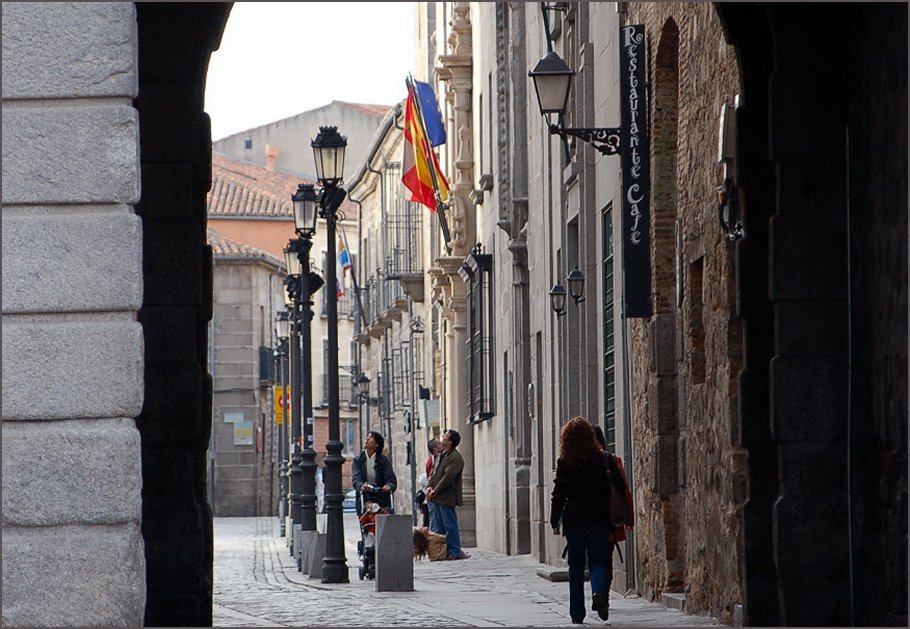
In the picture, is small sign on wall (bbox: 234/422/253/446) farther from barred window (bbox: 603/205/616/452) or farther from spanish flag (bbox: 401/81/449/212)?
barred window (bbox: 603/205/616/452)

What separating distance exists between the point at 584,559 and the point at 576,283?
6.87m

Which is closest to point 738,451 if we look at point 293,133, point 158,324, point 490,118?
point 158,324

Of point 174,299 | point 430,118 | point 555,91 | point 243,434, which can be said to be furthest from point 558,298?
point 243,434

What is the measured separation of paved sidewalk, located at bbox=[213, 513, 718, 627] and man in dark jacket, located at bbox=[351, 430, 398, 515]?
97 cm

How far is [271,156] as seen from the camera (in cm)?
8425

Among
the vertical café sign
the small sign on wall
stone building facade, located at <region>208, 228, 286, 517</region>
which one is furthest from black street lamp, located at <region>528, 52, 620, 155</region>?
the small sign on wall

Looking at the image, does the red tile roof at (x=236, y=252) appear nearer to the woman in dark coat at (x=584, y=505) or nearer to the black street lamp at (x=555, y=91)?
the black street lamp at (x=555, y=91)

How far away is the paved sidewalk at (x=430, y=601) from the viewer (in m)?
14.5

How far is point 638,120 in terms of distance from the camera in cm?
1647

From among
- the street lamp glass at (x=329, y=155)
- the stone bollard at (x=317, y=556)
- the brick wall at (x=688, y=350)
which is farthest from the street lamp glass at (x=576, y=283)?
the stone bollard at (x=317, y=556)

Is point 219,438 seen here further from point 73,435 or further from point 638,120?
point 73,435

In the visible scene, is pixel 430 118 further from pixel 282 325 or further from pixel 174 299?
pixel 174 299

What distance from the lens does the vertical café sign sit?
1602 cm

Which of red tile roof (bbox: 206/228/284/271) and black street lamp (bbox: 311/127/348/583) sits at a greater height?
red tile roof (bbox: 206/228/284/271)
